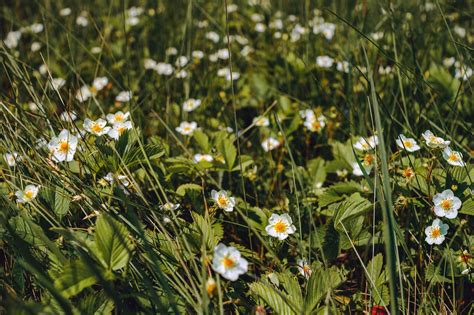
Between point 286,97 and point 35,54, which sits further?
point 35,54

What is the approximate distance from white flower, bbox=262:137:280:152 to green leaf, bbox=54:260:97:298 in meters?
1.12

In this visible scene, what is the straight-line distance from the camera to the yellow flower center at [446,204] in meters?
1.58

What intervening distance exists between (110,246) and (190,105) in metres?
1.24

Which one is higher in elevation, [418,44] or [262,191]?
[418,44]

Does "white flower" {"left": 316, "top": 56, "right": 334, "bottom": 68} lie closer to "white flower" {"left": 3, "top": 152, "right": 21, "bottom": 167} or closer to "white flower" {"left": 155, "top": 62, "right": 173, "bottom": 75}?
"white flower" {"left": 155, "top": 62, "right": 173, "bottom": 75}

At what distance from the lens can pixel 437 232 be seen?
1.61 m

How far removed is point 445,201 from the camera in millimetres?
1592

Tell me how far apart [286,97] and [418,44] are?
78 centimetres

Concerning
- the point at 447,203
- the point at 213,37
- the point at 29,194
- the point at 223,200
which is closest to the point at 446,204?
the point at 447,203

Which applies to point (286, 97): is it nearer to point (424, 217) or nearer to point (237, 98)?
point (237, 98)

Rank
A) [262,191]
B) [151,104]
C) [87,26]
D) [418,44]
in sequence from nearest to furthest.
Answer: [262,191]
[151,104]
[418,44]
[87,26]

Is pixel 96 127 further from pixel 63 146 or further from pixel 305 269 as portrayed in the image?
pixel 305 269

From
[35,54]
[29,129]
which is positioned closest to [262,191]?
[29,129]

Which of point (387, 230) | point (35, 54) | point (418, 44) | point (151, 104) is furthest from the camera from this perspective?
point (35, 54)
